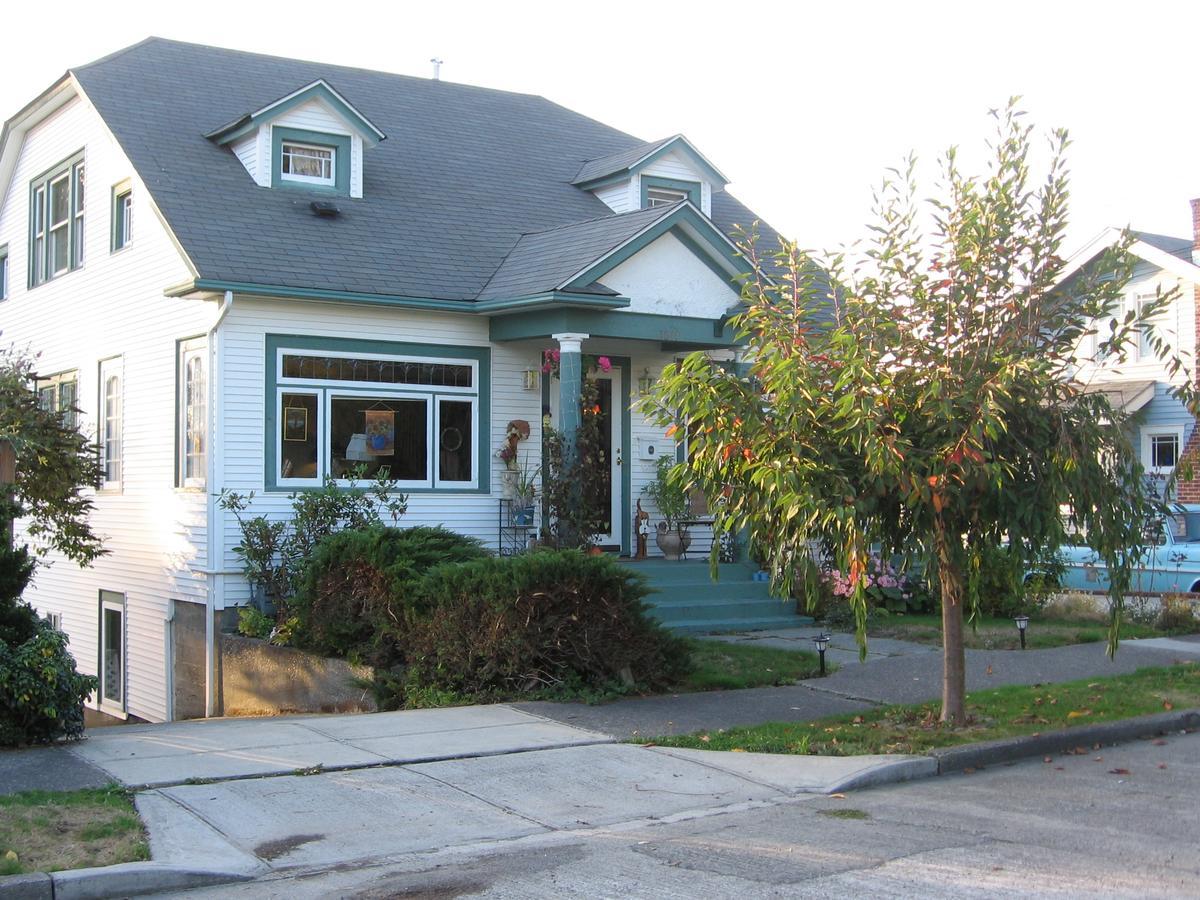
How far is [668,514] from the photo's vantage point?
17266mm

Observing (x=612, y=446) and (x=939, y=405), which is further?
(x=612, y=446)

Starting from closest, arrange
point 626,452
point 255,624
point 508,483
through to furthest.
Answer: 1. point 255,624
2. point 508,483
3. point 626,452

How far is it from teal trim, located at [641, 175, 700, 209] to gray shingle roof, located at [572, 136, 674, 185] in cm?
35

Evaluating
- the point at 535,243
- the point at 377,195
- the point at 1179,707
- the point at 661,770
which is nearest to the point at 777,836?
the point at 661,770

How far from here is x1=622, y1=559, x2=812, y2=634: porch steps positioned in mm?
14914

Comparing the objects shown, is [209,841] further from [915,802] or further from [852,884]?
[915,802]

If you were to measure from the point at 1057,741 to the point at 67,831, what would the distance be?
6.66 m

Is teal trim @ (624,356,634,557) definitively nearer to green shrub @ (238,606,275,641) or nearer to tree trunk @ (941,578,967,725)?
green shrub @ (238,606,275,641)

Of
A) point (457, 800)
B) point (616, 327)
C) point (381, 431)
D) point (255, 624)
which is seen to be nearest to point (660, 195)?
point (616, 327)

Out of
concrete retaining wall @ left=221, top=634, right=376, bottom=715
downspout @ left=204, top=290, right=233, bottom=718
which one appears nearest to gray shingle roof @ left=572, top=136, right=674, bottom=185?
downspout @ left=204, top=290, right=233, bottom=718

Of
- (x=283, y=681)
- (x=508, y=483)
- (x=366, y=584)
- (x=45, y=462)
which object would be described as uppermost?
(x=45, y=462)

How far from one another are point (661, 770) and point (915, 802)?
5.52 feet

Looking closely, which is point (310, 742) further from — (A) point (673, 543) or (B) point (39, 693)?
(A) point (673, 543)

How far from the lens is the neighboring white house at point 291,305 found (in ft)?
48.6
